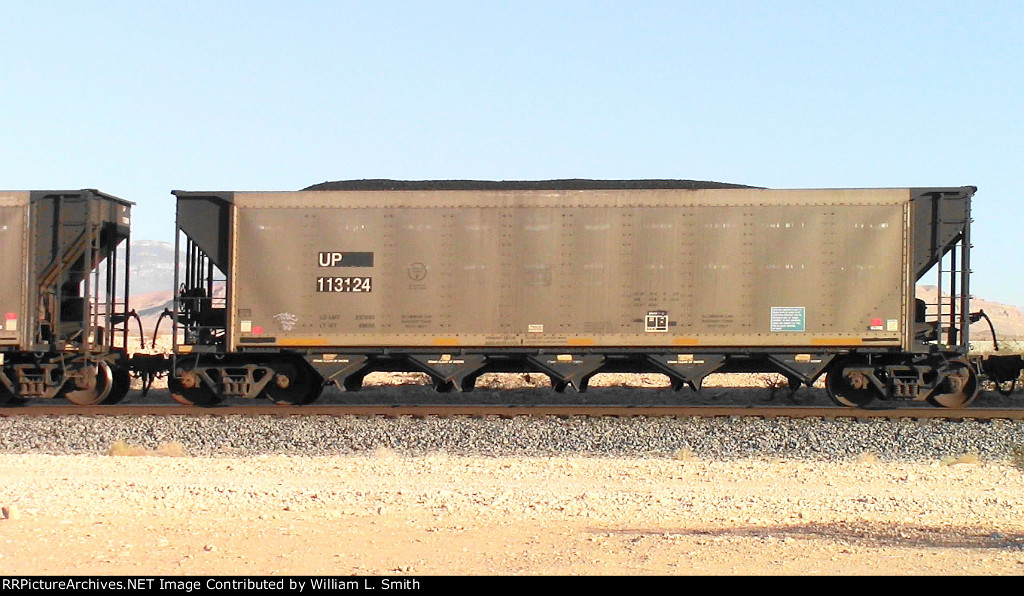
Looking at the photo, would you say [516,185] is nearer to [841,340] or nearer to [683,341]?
[683,341]

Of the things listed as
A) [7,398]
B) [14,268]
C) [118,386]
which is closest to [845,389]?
[118,386]

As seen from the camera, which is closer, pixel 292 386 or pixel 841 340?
pixel 841 340

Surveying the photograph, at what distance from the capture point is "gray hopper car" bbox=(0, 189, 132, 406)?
14578 millimetres

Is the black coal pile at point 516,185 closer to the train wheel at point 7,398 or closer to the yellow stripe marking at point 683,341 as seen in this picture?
the yellow stripe marking at point 683,341

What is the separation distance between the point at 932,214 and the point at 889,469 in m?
5.89

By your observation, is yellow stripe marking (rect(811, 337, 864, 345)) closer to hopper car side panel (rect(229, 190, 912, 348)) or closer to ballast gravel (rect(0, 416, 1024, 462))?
hopper car side panel (rect(229, 190, 912, 348))

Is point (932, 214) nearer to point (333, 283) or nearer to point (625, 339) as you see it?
point (625, 339)

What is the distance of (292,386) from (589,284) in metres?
4.85

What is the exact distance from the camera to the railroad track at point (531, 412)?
13234 millimetres

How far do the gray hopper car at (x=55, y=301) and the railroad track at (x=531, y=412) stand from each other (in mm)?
1014

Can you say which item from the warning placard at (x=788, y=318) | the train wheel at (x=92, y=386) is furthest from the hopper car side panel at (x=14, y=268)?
the warning placard at (x=788, y=318)

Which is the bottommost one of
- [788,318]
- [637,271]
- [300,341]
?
[300,341]

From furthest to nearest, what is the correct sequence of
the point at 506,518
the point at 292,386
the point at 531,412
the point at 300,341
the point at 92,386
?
the point at 92,386 < the point at 292,386 < the point at 300,341 < the point at 531,412 < the point at 506,518

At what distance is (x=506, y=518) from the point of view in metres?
6.94
